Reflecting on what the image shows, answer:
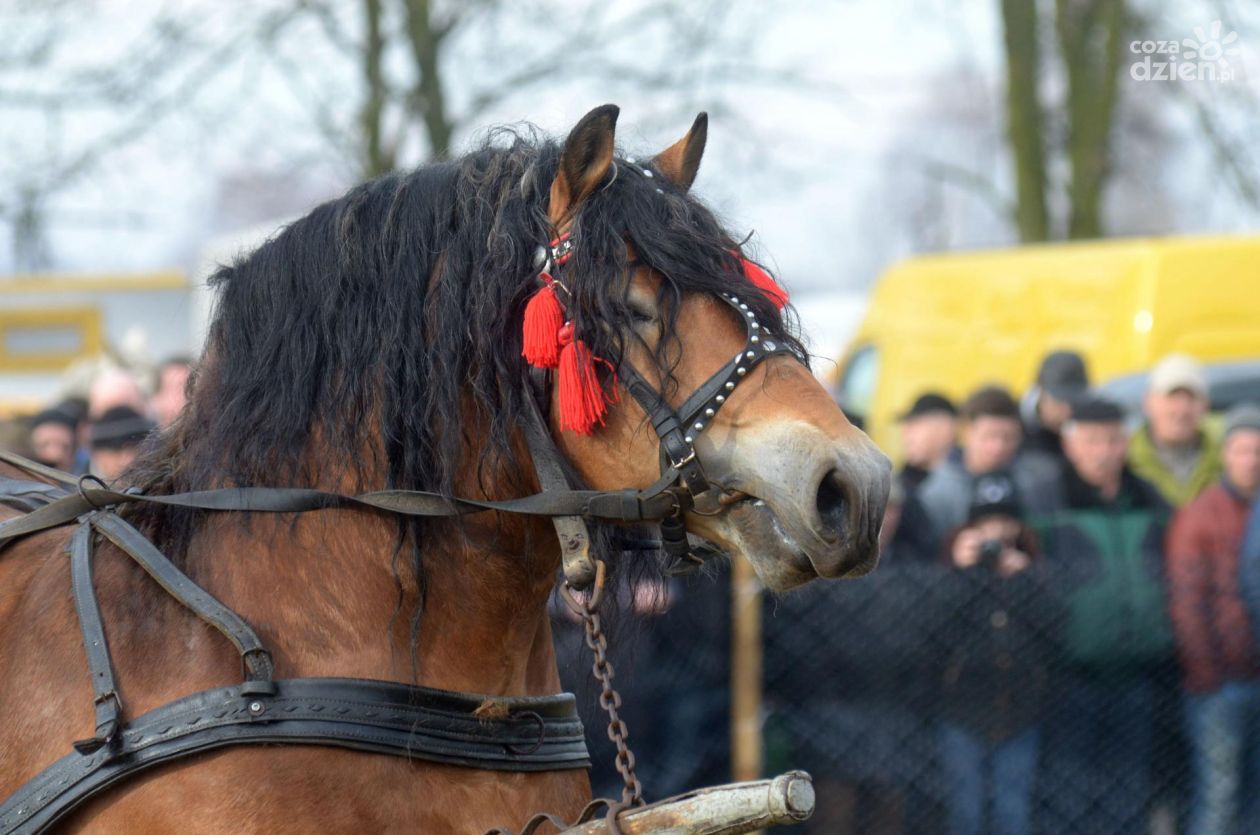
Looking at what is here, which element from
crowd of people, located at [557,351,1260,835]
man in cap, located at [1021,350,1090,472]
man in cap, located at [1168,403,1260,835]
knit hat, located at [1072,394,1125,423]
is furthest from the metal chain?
man in cap, located at [1021,350,1090,472]

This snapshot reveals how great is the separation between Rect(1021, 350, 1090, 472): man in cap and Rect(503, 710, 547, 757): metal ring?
13.4 ft

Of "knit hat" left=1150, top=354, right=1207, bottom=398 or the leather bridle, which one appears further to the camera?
"knit hat" left=1150, top=354, right=1207, bottom=398

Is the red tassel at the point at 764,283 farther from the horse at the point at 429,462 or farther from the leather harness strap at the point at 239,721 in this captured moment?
the leather harness strap at the point at 239,721

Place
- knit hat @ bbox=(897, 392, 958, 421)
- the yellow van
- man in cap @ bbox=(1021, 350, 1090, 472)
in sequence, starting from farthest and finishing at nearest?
1. the yellow van
2. knit hat @ bbox=(897, 392, 958, 421)
3. man in cap @ bbox=(1021, 350, 1090, 472)

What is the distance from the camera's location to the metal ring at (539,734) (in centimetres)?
254

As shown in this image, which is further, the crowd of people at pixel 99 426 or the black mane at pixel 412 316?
the crowd of people at pixel 99 426

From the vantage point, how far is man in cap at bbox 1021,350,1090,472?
20.7ft

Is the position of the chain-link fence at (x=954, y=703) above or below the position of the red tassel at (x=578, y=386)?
below

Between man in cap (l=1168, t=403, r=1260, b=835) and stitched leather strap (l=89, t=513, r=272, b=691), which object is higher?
stitched leather strap (l=89, t=513, r=272, b=691)

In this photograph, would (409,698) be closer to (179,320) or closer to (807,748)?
(807,748)

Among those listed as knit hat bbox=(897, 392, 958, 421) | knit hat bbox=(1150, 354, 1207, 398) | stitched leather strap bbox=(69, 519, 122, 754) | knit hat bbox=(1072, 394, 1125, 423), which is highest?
knit hat bbox=(897, 392, 958, 421)

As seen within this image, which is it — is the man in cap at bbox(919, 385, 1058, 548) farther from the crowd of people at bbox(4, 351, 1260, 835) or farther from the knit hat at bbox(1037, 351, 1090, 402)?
the knit hat at bbox(1037, 351, 1090, 402)

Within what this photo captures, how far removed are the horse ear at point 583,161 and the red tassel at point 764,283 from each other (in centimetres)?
28

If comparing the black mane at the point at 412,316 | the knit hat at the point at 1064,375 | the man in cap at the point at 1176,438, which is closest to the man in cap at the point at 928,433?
the knit hat at the point at 1064,375
